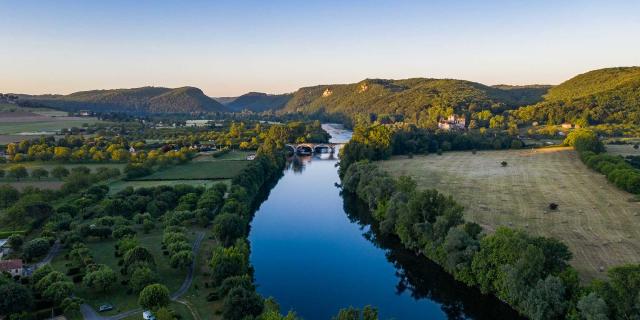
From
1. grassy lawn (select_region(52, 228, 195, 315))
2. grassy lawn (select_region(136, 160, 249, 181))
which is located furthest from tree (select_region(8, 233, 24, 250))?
grassy lawn (select_region(136, 160, 249, 181))

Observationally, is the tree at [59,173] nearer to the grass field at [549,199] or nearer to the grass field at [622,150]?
the grass field at [549,199]

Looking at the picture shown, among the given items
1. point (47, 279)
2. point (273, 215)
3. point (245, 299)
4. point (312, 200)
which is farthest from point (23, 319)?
point (312, 200)

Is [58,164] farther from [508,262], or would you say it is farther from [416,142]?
[508,262]

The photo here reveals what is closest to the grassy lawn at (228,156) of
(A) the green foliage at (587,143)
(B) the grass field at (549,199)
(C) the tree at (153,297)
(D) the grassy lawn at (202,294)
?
(B) the grass field at (549,199)

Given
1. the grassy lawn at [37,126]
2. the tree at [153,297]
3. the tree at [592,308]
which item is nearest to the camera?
the tree at [592,308]

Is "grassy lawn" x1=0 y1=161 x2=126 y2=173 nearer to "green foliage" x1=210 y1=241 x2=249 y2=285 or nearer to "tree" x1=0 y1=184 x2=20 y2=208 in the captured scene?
"tree" x1=0 y1=184 x2=20 y2=208

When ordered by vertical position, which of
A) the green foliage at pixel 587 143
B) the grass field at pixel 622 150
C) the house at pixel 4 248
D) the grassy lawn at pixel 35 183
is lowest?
the house at pixel 4 248

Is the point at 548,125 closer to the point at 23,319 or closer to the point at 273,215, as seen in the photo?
the point at 273,215
